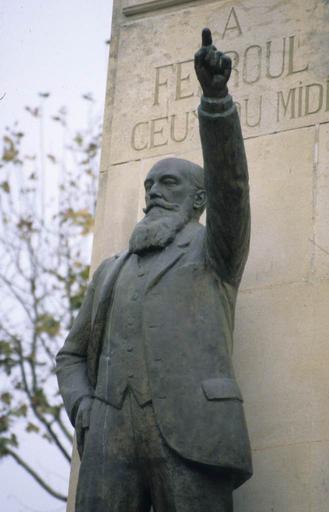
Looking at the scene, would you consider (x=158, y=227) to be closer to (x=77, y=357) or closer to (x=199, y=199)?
(x=199, y=199)

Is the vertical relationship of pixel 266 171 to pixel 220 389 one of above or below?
above

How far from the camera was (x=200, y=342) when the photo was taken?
9500 millimetres

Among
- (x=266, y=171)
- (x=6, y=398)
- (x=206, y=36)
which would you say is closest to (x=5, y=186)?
(x=6, y=398)

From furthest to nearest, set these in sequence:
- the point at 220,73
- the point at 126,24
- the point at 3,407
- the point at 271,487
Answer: the point at 3,407 < the point at 126,24 < the point at 271,487 < the point at 220,73

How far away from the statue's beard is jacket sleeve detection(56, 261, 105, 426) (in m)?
0.38

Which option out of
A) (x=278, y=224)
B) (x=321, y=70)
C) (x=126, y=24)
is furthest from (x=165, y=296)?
(x=126, y=24)

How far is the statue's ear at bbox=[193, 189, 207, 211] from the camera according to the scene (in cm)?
1012

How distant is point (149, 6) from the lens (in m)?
12.2

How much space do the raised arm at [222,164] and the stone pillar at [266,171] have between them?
1.01 m

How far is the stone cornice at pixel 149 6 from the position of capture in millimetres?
12117

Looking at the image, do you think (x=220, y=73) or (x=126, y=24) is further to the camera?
(x=126, y=24)

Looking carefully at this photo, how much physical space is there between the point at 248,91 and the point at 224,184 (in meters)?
2.14

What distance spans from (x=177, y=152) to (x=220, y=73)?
7.57 ft

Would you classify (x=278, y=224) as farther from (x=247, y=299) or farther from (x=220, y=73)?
(x=220, y=73)
